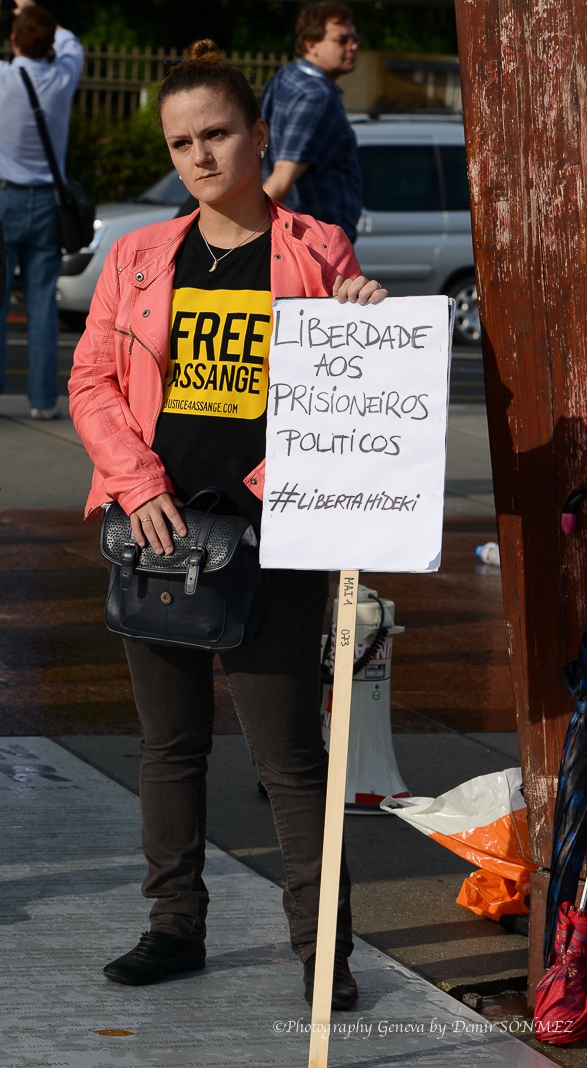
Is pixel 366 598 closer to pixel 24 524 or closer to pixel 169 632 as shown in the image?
pixel 169 632

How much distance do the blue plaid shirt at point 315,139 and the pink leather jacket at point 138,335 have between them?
3.42m

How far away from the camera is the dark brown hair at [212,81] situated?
321 cm

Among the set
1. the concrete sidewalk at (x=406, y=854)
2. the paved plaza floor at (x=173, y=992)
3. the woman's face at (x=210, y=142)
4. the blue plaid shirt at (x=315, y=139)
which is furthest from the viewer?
the blue plaid shirt at (x=315, y=139)

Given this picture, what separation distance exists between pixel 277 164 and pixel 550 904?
4265 millimetres

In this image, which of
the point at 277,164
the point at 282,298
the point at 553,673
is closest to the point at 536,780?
the point at 553,673

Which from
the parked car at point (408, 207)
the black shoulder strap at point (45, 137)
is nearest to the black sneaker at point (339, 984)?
the black shoulder strap at point (45, 137)

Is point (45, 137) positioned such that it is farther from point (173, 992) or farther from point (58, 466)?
point (173, 992)

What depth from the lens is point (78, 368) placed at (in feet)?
11.1

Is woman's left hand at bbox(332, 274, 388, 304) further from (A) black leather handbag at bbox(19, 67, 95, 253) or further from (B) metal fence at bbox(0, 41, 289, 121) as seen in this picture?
(B) metal fence at bbox(0, 41, 289, 121)

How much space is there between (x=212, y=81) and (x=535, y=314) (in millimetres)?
871

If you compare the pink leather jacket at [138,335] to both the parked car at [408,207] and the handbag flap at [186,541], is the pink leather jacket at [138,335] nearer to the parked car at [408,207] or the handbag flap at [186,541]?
the handbag flap at [186,541]

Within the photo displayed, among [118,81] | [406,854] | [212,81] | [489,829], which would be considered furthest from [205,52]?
[118,81]

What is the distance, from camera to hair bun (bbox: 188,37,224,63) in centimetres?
325

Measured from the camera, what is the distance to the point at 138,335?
10.7 feet
